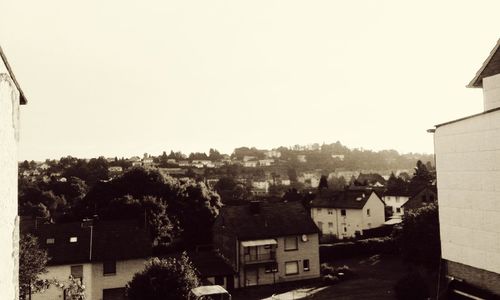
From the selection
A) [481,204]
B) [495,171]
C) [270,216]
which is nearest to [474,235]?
[481,204]

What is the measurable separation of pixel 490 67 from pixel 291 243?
1073 inches

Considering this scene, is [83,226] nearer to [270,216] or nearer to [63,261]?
[63,261]

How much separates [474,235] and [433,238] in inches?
827

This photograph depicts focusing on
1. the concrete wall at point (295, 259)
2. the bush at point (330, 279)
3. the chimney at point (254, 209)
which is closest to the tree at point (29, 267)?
the concrete wall at point (295, 259)

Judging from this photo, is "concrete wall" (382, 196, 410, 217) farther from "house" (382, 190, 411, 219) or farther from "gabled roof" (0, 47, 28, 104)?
"gabled roof" (0, 47, 28, 104)

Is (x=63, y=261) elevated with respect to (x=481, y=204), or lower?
lower

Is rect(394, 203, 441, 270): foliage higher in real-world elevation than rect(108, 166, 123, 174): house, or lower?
lower

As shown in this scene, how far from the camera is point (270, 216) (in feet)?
138

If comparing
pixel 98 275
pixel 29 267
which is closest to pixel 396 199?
pixel 98 275

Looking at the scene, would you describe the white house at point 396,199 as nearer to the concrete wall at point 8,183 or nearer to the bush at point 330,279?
the bush at point 330,279

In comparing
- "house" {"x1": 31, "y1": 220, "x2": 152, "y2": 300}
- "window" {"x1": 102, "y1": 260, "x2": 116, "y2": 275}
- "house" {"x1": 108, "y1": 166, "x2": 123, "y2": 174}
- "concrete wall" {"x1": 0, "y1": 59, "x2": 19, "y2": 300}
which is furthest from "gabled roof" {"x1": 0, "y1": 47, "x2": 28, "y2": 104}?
"house" {"x1": 108, "y1": 166, "x2": 123, "y2": 174}

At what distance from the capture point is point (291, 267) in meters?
40.7

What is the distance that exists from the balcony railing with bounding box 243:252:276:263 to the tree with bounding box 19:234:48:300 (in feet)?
52.1

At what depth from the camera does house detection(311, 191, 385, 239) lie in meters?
59.0
